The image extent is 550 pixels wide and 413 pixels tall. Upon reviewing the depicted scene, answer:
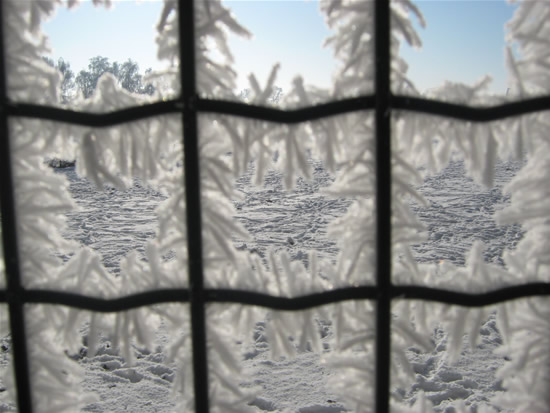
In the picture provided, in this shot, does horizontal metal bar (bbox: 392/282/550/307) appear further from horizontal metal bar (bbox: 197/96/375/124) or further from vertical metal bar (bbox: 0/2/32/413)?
vertical metal bar (bbox: 0/2/32/413)

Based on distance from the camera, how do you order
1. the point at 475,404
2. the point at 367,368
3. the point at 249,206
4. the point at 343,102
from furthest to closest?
the point at 249,206 < the point at 475,404 < the point at 367,368 < the point at 343,102

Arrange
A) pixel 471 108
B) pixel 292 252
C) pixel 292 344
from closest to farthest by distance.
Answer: pixel 471 108 → pixel 292 344 → pixel 292 252

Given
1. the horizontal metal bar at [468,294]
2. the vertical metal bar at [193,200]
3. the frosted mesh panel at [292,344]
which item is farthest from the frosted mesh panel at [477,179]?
the vertical metal bar at [193,200]

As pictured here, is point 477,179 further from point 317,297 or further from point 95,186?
point 95,186

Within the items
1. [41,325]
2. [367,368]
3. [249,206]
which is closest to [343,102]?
[367,368]

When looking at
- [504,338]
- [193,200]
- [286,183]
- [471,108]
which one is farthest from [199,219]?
[504,338]

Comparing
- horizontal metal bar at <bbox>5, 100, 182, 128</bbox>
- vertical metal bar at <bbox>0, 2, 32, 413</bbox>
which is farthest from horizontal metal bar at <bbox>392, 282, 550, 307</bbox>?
vertical metal bar at <bbox>0, 2, 32, 413</bbox>

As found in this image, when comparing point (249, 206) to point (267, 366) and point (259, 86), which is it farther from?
point (259, 86)

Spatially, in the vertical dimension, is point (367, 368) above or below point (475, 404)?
above
